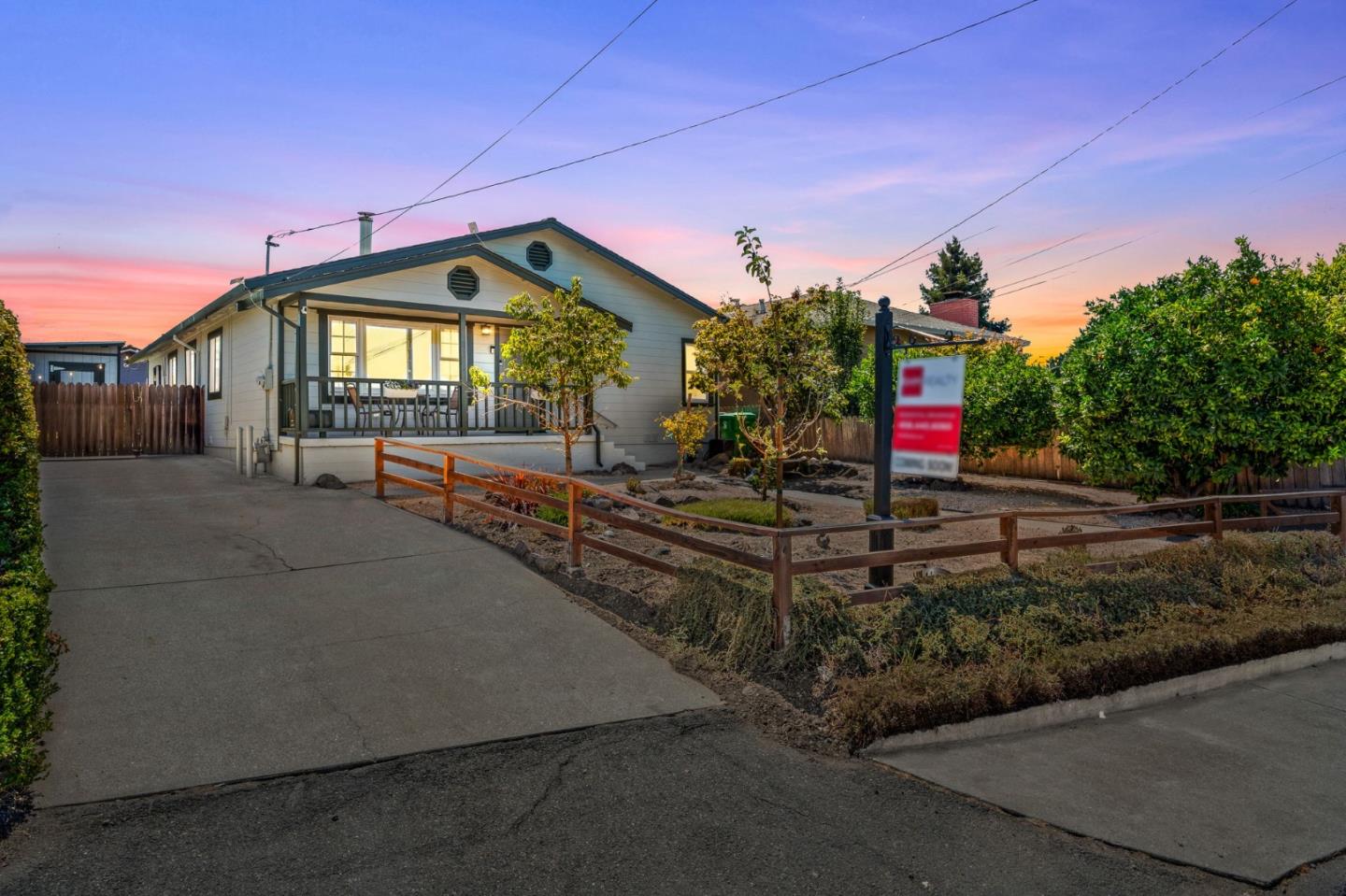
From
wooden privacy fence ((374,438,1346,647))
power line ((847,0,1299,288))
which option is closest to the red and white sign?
wooden privacy fence ((374,438,1346,647))

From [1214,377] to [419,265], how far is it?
1317 cm

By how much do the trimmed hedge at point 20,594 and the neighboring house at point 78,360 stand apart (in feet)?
97.9

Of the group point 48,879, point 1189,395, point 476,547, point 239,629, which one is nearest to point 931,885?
point 48,879

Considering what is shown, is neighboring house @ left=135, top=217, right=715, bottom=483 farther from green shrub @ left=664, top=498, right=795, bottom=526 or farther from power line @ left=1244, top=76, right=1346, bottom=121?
power line @ left=1244, top=76, right=1346, bottom=121

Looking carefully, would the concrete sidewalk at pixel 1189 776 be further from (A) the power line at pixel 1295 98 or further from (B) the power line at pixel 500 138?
(A) the power line at pixel 1295 98

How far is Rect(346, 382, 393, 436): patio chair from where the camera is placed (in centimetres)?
1412

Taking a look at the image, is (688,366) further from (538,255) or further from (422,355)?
(422,355)

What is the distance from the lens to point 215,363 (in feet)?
62.7

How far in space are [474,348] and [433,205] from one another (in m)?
3.99

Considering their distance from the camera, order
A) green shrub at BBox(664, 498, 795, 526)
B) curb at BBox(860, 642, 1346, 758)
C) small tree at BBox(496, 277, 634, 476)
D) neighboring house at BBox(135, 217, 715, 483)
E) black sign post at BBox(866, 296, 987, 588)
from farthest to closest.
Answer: neighboring house at BBox(135, 217, 715, 483), small tree at BBox(496, 277, 634, 476), green shrub at BBox(664, 498, 795, 526), black sign post at BBox(866, 296, 987, 588), curb at BBox(860, 642, 1346, 758)

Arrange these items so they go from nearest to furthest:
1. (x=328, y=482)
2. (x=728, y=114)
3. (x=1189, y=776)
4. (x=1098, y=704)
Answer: (x=1189, y=776), (x=1098, y=704), (x=328, y=482), (x=728, y=114)

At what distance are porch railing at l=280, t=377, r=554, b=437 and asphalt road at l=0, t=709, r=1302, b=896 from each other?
33.4ft

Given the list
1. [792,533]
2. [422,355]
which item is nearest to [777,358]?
[792,533]

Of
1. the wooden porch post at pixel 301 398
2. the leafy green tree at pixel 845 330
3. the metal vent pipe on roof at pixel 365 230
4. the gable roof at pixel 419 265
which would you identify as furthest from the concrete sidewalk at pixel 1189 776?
the metal vent pipe on roof at pixel 365 230
